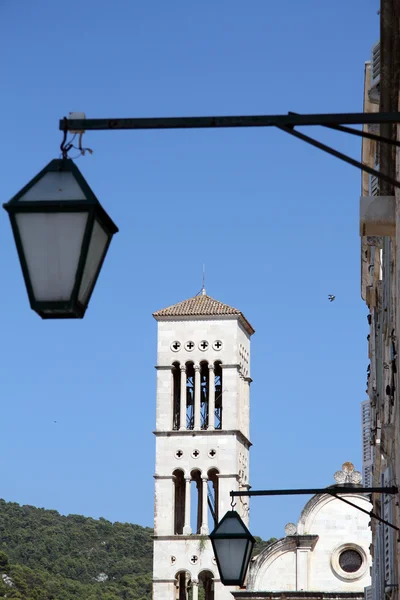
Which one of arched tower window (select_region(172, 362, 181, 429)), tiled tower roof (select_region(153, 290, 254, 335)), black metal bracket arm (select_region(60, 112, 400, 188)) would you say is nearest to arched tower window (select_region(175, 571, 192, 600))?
arched tower window (select_region(172, 362, 181, 429))

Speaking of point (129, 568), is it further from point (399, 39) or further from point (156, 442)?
point (399, 39)

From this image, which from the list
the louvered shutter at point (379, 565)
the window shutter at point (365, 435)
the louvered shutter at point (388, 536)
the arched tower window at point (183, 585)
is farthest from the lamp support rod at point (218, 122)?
the arched tower window at point (183, 585)

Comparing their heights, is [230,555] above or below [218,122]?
below

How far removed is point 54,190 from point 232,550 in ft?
23.6

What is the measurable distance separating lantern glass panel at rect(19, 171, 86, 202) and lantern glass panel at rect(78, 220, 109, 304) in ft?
0.50

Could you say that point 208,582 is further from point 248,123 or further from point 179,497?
point 248,123

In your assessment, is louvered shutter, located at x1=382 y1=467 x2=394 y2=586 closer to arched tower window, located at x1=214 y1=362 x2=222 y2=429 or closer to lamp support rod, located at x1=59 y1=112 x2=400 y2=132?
lamp support rod, located at x1=59 y1=112 x2=400 y2=132

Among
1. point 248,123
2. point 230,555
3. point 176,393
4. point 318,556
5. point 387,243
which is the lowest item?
point 230,555

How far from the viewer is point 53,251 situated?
5000 mm

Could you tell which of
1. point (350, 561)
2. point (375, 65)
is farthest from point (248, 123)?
point (350, 561)

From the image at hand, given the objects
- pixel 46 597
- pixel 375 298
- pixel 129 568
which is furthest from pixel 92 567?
pixel 375 298

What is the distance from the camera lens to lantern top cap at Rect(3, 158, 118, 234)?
5.01m

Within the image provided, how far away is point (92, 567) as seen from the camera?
12394cm

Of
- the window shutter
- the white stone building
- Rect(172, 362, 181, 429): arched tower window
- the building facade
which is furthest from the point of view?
Rect(172, 362, 181, 429): arched tower window
